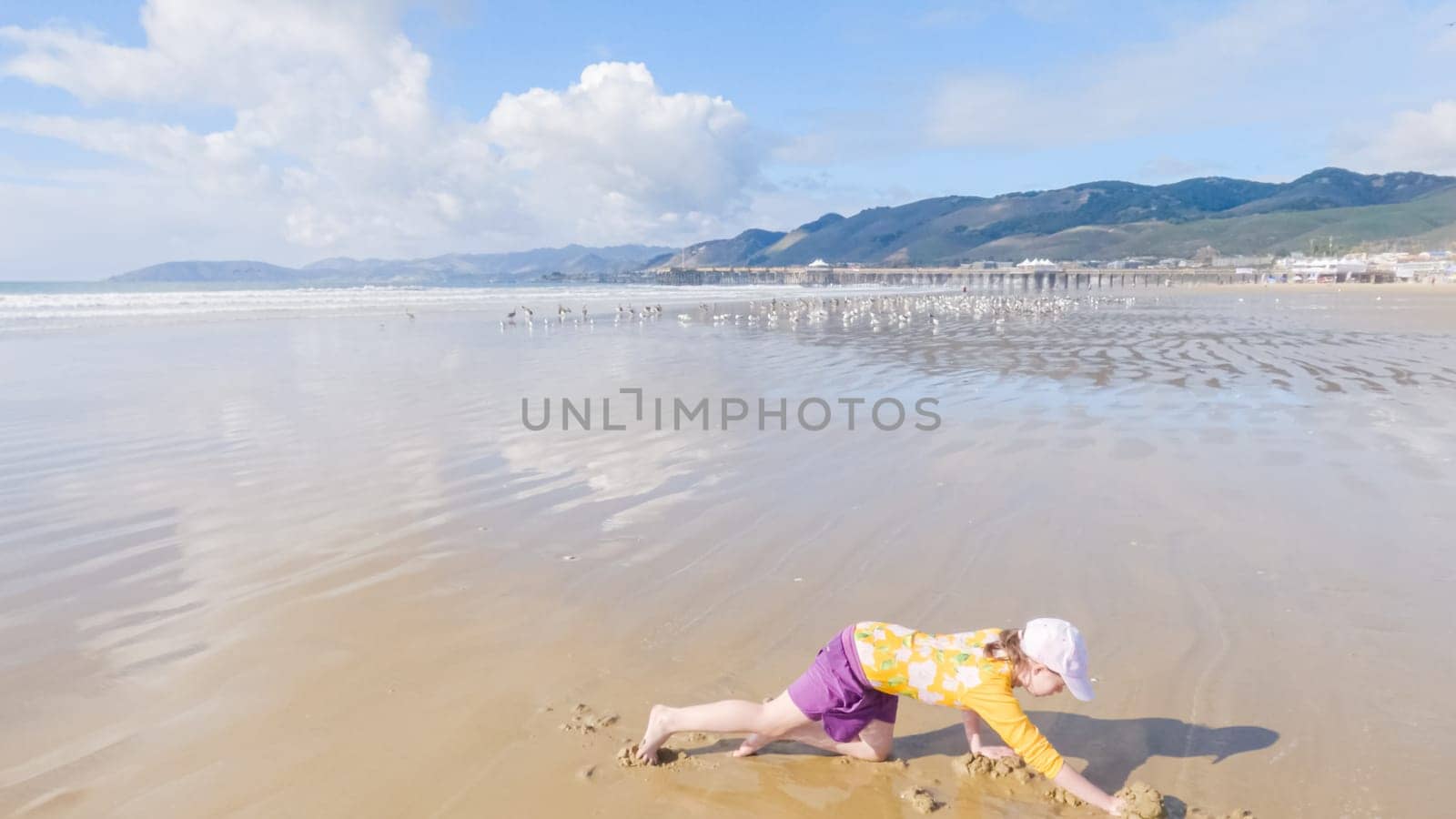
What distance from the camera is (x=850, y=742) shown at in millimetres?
3756

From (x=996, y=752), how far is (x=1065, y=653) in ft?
2.32

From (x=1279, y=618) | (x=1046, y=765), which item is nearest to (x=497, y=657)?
(x=1046, y=765)

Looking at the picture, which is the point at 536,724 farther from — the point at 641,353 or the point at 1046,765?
the point at 641,353

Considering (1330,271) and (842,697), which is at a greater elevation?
(1330,271)

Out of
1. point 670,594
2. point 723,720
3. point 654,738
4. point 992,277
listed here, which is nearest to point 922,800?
point 723,720

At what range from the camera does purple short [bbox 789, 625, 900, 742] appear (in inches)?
142

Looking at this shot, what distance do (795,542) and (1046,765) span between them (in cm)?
312

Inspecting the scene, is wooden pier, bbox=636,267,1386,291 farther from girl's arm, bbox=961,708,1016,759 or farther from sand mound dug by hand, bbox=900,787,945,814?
sand mound dug by hand, bbox=900,787,945,814

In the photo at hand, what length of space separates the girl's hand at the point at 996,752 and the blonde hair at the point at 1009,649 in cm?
48

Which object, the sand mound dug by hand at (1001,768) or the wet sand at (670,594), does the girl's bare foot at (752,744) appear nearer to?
the wet sand at (670,594)

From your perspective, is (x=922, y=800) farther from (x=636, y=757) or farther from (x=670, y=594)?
(x=670, y=594)

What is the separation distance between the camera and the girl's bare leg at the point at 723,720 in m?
3.66

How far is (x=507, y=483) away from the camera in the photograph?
8.04 m

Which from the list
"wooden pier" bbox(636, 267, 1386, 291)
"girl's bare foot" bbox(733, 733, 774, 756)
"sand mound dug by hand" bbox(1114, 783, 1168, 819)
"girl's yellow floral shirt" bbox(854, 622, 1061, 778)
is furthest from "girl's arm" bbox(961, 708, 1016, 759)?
"wooden pier" bbox(636, 267, 1386, 291)
